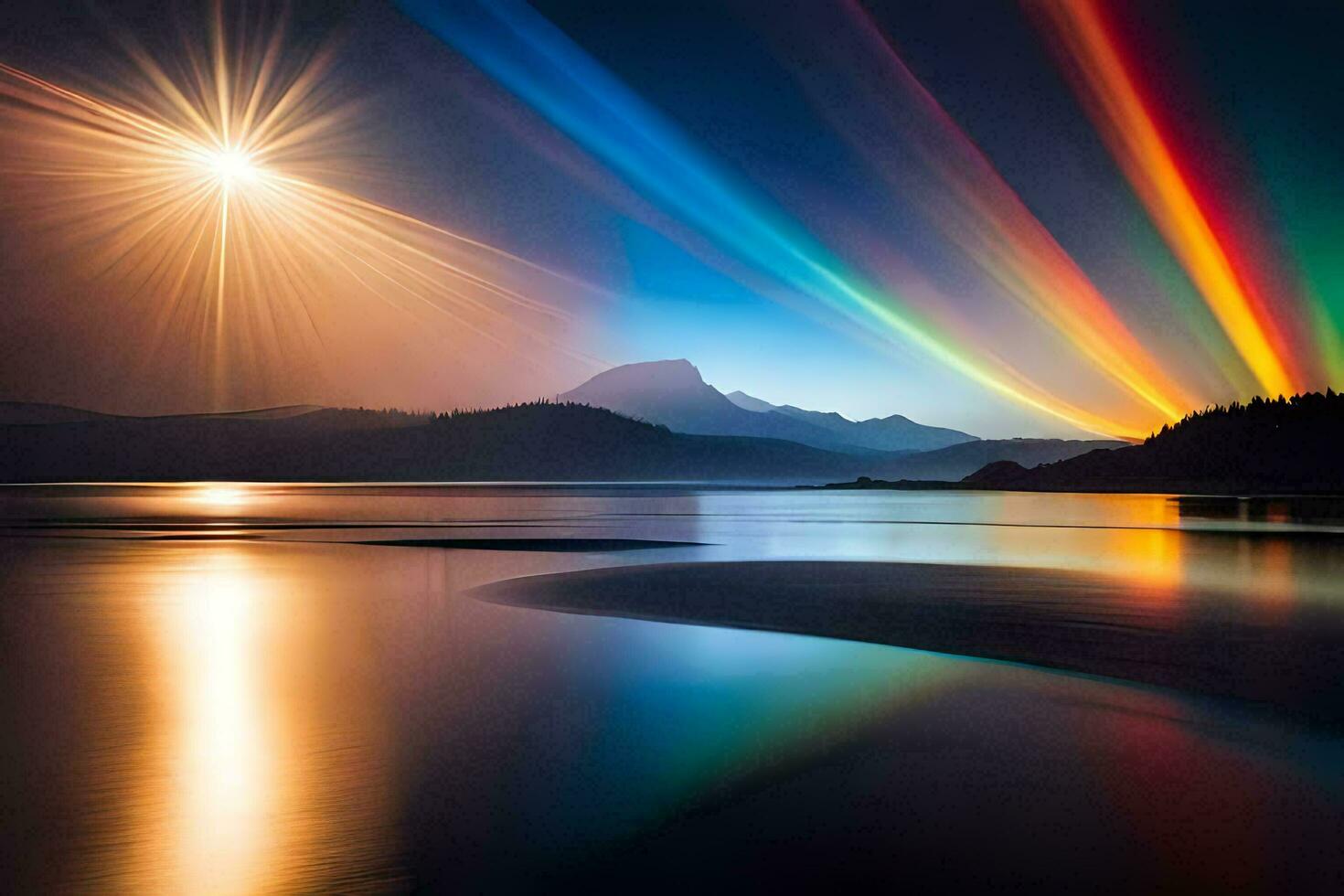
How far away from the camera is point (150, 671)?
10781mm

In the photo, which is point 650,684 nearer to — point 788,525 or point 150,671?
point 150,671

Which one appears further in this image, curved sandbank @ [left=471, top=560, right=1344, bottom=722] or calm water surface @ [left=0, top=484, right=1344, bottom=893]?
curved sandbank @ [left=471, top=560, right=1344, bottom=722]

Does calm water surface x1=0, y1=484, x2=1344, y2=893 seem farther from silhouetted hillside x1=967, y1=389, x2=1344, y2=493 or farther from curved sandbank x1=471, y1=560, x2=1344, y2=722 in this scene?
silhouetted hillside x1=967, y1=389, x2=1344, y2=493

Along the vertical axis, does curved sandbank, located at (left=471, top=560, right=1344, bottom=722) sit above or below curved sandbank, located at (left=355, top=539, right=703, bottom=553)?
below

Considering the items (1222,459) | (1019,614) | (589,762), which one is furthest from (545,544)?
(1222,459)

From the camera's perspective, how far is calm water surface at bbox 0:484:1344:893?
5.37 metres

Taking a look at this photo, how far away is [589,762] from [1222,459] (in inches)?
5606

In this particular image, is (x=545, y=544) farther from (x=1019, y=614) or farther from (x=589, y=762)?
(x=589, y=762)

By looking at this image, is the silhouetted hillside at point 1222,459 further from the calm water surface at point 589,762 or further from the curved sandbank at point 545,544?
the calm water surface at point 589,762

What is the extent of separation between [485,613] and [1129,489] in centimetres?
11738

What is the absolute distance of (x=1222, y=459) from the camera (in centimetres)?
13100

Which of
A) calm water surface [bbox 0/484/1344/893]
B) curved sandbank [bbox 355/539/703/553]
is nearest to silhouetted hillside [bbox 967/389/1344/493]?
curved sandbank [bbox 355/539/703/553]

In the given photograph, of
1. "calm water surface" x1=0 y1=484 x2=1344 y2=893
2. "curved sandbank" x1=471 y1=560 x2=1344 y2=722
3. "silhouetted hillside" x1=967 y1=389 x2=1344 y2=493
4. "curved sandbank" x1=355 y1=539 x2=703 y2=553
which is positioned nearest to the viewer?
"calm water surface" x1=0 y1=484 x2=1344 y2=893

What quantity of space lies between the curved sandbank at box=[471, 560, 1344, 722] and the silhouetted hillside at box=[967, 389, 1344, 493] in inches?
4231
